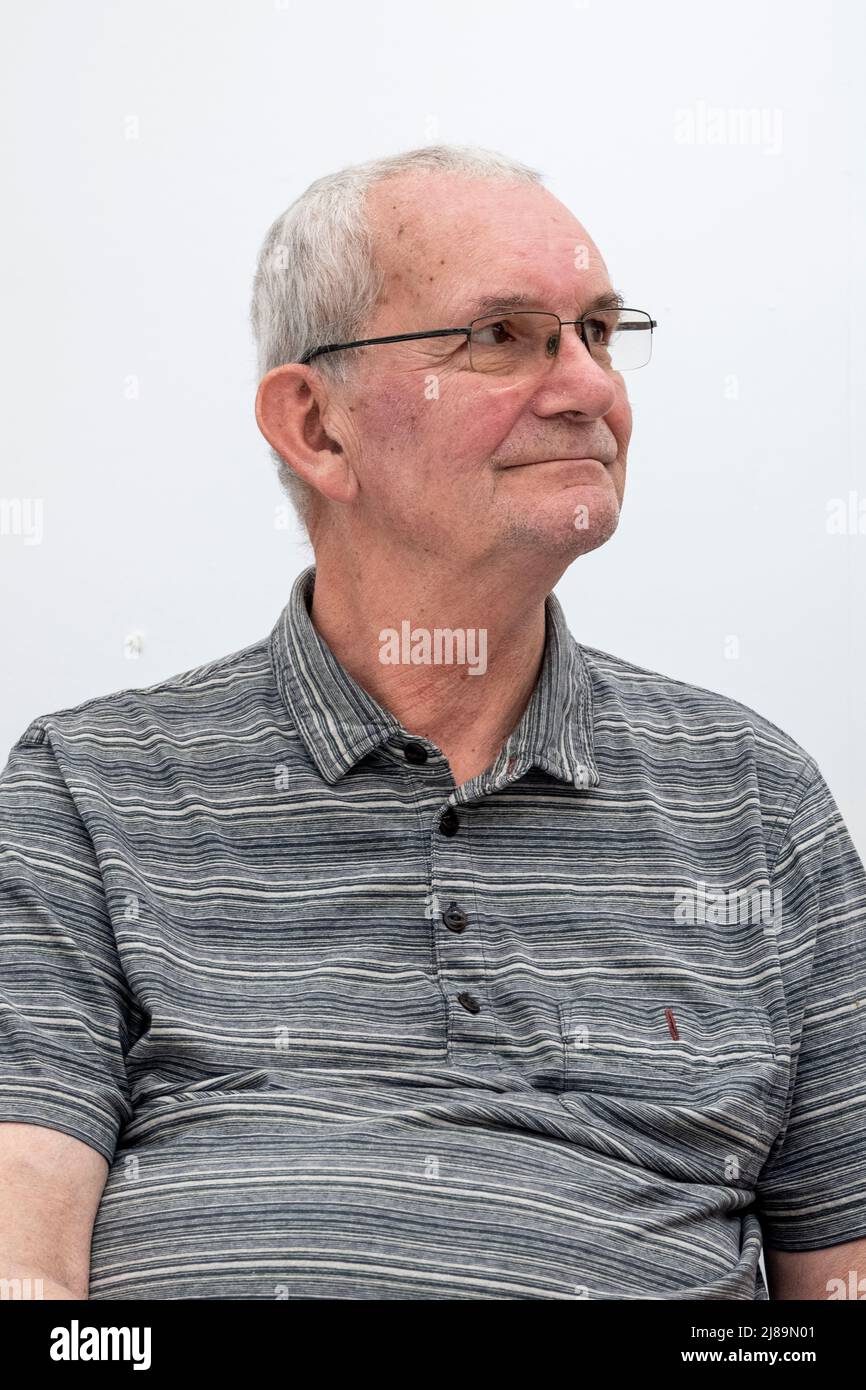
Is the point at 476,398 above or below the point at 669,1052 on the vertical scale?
above

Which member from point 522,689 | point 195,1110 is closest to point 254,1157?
point 195,1110

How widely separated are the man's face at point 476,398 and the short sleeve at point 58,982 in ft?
1.42

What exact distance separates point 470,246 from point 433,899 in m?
0.61

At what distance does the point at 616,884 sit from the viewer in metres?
1.44

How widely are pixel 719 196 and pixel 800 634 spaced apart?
2.03 feet

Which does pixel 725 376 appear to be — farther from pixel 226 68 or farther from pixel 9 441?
pixel 9 441

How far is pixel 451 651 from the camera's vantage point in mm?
1491

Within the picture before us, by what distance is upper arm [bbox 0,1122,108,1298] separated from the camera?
1178 mm

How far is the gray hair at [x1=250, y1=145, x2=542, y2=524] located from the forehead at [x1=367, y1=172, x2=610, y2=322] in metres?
0.02

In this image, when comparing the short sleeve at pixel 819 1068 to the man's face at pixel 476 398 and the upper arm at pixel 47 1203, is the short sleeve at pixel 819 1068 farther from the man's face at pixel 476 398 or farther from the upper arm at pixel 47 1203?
the upper arm at pixel 47 1203

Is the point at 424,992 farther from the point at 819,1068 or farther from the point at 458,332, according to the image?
the point at 458,332

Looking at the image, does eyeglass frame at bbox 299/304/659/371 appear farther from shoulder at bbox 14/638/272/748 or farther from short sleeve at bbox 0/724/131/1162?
short sleeve at bbox 0/724/131/1162

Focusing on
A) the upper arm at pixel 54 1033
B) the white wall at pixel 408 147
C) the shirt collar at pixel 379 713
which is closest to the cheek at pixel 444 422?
the shirt collar at pixel 379 713

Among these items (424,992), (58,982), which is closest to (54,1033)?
(58,982)
